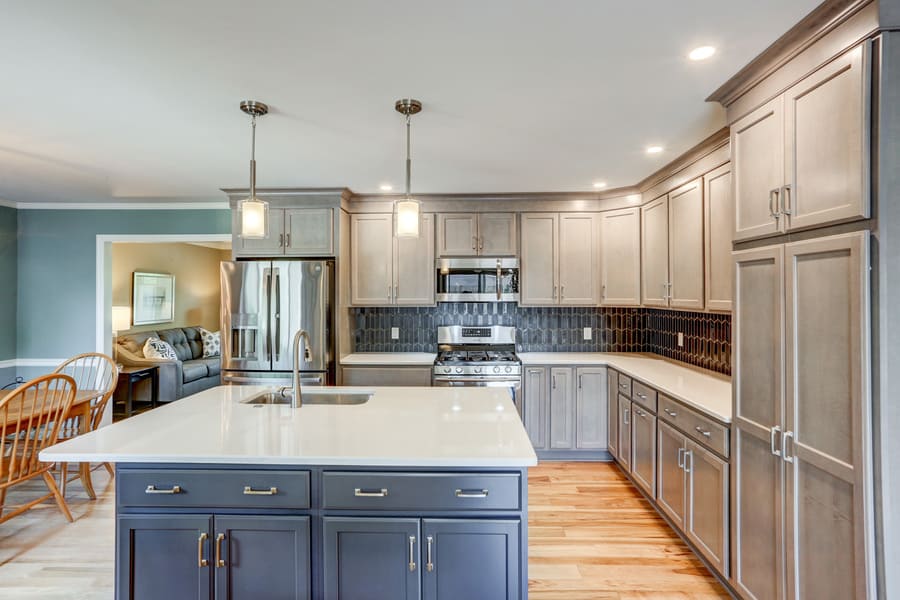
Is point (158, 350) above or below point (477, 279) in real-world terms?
below

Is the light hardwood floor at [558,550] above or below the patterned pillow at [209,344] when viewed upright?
below

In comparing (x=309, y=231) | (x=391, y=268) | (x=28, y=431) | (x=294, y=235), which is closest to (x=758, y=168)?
(x=391, y=268)

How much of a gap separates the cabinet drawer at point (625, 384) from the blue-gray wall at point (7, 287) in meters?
6.03

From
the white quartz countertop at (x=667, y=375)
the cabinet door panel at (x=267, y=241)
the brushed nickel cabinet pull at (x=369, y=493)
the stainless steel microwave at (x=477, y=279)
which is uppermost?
the cabinet door panel at (x=267, y=241)

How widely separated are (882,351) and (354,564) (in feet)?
6.12

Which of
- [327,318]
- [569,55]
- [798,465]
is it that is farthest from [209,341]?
[798,465]

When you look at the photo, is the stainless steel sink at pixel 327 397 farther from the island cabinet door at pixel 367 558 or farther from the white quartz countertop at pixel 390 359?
the white quartz countertop at pixel 390 359

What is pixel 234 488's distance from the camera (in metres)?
1.69

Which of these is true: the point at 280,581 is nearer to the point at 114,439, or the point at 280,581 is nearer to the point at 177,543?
the point at 177,543

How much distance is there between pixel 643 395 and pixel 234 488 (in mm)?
2605

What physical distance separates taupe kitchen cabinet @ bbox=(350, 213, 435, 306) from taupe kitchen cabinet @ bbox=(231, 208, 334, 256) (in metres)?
0.37

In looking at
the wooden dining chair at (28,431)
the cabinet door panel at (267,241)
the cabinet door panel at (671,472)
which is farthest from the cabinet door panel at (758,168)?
the wooden dining chair at (28,431)

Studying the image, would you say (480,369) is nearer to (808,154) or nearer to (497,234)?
(497,234)

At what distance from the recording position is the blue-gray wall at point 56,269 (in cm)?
477
